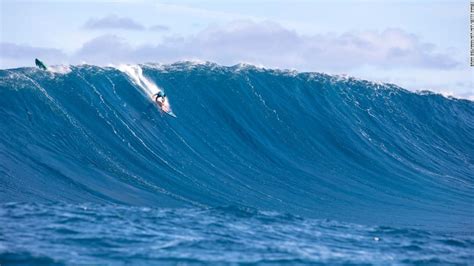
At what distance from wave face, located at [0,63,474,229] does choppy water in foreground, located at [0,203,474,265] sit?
1.83 metres

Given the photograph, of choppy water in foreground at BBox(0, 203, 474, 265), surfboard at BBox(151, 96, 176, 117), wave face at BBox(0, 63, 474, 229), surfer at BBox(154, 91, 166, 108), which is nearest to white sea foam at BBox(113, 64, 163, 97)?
wave face at BBox(0, 63, 474, 229)

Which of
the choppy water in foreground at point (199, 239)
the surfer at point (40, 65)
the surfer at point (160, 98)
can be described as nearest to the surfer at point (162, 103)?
the surfer at point (160, 98)

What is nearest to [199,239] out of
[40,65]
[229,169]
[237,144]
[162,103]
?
[229,169]

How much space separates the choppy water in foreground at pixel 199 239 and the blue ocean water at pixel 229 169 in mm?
39

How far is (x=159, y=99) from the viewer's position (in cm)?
1902

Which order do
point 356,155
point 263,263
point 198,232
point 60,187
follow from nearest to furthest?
point 263,263 < point 198,232 < point 60,187 < point 356,155

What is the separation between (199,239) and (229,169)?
22.3ft

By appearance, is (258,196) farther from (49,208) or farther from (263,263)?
(263,263)

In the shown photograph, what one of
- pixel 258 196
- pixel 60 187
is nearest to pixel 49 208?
pixel 60 187

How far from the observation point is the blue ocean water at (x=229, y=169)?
993cm

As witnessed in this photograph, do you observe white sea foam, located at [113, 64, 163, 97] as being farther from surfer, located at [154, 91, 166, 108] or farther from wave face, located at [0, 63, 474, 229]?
surfer, located at [154, 91, 166, 108]

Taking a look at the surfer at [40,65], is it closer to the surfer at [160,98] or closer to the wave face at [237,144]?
the wave face at [237,144]

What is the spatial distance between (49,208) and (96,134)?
5.16 metres

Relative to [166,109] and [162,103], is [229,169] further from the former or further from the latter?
[162,103]
